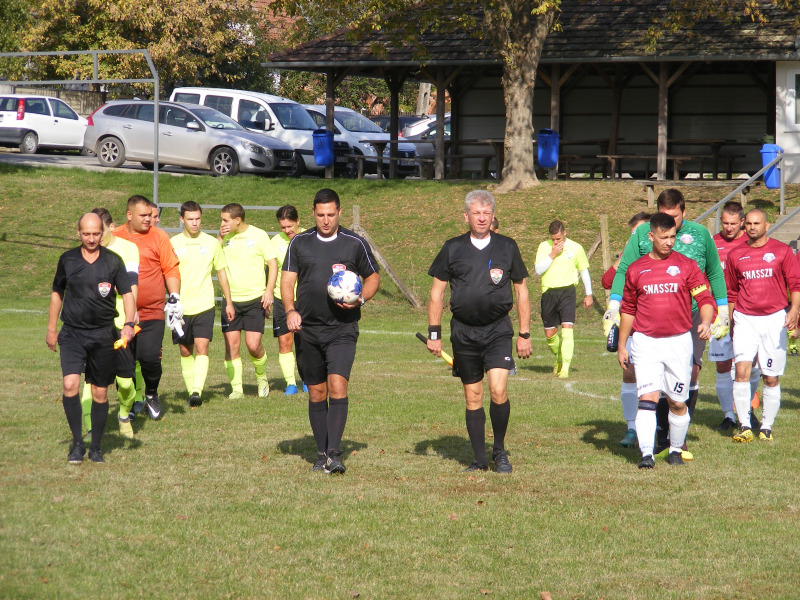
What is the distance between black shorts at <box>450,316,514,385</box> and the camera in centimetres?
802

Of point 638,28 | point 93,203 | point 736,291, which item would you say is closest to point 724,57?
point 638,28

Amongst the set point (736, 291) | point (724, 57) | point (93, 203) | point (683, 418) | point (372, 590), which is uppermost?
point (724, 57)

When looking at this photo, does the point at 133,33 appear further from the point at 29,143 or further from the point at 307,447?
the point at 307,447

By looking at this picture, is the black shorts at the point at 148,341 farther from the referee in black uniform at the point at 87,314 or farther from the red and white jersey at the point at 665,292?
the red and white jersey at the point at 665,292

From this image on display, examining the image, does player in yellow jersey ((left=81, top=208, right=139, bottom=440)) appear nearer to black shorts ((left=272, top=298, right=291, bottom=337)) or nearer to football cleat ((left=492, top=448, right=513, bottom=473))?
black shorts ((left=272, top=298, right=291, bottom=337))

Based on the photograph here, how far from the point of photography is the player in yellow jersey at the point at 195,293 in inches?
437

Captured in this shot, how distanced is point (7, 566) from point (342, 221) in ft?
66.6

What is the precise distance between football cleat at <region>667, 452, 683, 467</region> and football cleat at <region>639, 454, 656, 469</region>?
21 centimetres

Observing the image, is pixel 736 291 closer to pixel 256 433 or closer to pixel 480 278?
pixel 480 278

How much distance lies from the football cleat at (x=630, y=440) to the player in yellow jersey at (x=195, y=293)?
4.40 metres

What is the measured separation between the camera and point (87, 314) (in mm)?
8258

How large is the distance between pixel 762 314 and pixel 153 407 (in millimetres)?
5859

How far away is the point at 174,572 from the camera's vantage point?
5.79m

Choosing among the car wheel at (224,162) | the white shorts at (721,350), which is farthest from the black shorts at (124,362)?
the car wheel at (224,162)
